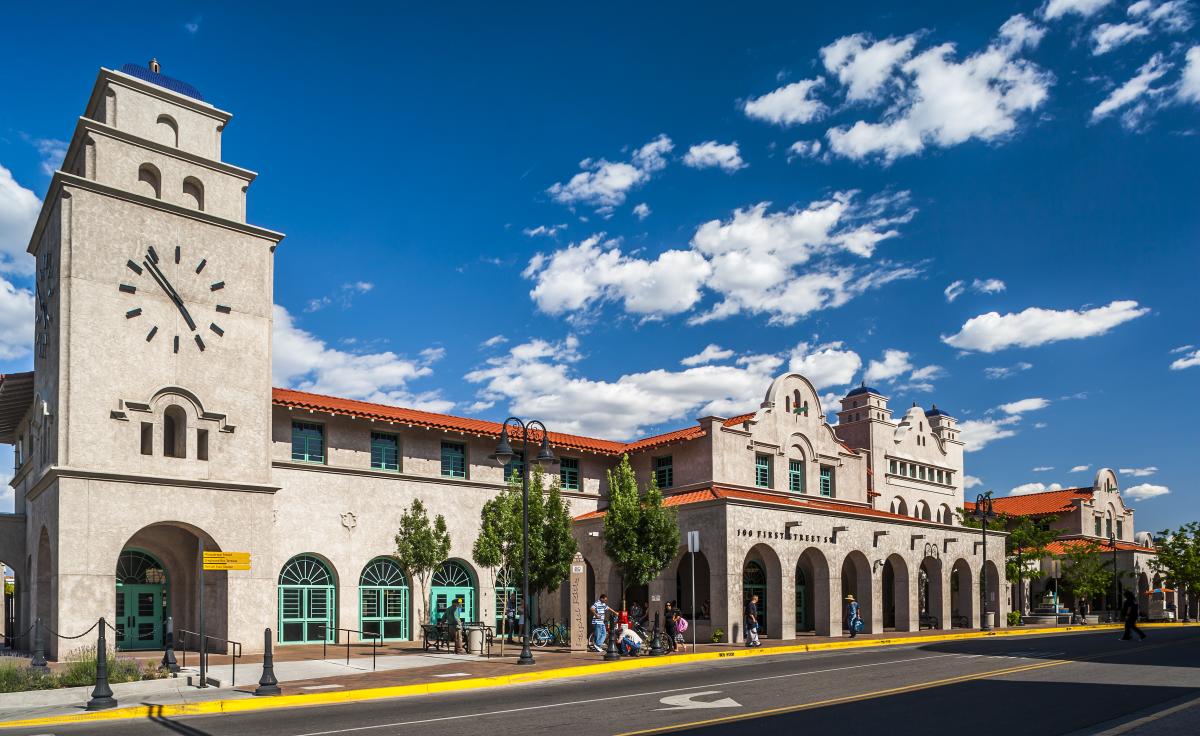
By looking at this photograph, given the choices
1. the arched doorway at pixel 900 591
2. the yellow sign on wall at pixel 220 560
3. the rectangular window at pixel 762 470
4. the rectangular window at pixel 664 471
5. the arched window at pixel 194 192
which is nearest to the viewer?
the yellow sign on wall at pixel 220 560

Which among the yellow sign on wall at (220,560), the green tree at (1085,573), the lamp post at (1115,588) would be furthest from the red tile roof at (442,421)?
the lamp post at (1115,588)

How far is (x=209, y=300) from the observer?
2812 cm

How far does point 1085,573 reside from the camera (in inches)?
2163

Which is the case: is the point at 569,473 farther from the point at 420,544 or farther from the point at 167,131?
the point at 167,131

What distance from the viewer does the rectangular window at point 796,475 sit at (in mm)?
41781

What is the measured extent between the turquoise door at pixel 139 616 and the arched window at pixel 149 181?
471 inches

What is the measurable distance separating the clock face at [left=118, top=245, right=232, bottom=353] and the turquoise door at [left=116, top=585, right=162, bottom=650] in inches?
308

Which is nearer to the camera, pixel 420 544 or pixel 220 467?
pixel 220 467

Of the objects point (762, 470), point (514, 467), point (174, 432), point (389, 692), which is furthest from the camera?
point (762, 470)

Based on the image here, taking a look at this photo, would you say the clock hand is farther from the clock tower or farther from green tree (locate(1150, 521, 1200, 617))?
green tree (locate(1150, 521, 1200, 617))

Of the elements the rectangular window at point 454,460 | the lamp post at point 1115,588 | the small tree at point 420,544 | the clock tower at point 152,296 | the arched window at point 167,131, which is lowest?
the lamp post at point 1115,588

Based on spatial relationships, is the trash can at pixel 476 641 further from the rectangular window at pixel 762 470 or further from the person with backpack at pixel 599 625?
the rectangular window at pixel 762 470

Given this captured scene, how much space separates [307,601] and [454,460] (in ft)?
25.8

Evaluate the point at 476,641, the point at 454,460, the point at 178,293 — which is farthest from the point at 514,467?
the point at 178,293
